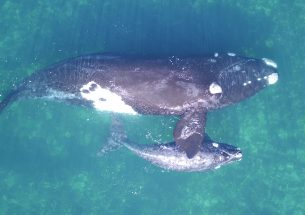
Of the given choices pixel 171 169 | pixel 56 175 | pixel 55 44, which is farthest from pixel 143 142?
pixel 55 44

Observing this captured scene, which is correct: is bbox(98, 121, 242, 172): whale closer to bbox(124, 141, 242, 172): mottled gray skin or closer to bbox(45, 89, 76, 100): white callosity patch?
bbox(124, 141, 242, 172): mottled gray skin

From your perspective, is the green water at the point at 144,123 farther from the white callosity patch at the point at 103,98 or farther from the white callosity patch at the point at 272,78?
the white callosity patch at the point at 272,78

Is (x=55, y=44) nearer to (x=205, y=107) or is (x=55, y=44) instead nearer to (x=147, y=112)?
(x=147, y=112)

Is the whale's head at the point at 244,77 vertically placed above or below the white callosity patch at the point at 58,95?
above

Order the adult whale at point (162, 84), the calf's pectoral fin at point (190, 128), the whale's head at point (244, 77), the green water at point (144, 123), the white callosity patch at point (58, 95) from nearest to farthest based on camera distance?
the adult whale at point (162, 84), the calf's pectoral fin at point (190, 128), the whale's head at point (244, 77), the white callosity patch at point (58, 95), the green water at point (144, 123)

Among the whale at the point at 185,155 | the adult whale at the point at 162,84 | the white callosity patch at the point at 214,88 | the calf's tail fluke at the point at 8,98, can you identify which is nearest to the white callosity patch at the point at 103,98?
the adult whale at the point at 162,84

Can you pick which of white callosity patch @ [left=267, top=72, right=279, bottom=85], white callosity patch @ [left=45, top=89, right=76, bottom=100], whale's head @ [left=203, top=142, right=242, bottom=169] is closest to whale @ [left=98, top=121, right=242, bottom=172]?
whale's head @ [left=203, top=142, right=242, bottom=169]
